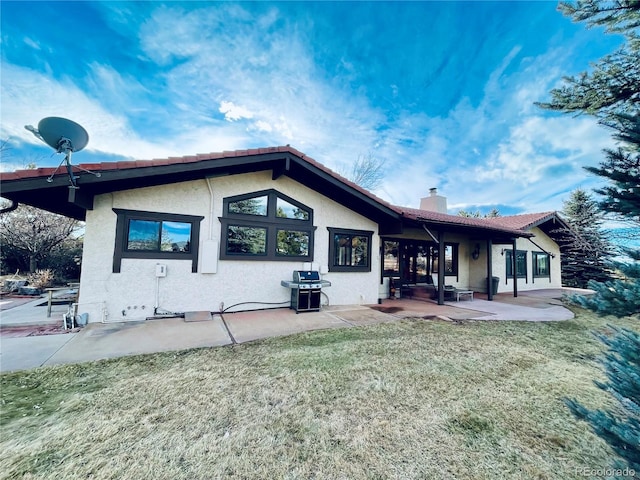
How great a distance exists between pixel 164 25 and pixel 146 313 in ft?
23.7

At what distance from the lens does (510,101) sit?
1029 centimetres

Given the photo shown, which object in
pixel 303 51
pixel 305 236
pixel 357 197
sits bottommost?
pixel 305 236

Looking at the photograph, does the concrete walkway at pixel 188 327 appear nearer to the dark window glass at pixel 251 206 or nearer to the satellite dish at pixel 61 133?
the dark window glass at pixel 251 206

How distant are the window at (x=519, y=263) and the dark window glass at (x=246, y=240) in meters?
12.6

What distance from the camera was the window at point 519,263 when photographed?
521 inches

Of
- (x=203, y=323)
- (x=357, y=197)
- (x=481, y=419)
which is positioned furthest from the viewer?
(x=357, y=197)

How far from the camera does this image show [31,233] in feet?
38.3

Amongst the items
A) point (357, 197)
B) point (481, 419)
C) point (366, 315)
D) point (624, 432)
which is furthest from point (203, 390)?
point (357, 197)

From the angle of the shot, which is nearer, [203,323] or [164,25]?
[203,323]

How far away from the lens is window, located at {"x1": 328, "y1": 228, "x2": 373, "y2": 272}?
8.26 metres

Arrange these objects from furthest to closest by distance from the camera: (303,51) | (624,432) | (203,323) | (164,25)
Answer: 1. (303,51)
2. (164,25)
3. (203,323)
4. (624,432)

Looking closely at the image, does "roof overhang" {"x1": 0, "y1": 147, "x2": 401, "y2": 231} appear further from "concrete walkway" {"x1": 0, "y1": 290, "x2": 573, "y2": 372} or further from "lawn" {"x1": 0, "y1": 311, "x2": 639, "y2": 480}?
"lawn" {"x1": 0, "y1": 311, "x2": 639, "y2": 480}

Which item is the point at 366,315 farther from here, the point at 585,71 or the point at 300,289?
the point at 585,71

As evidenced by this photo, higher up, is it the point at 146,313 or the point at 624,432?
the point at 624,432
